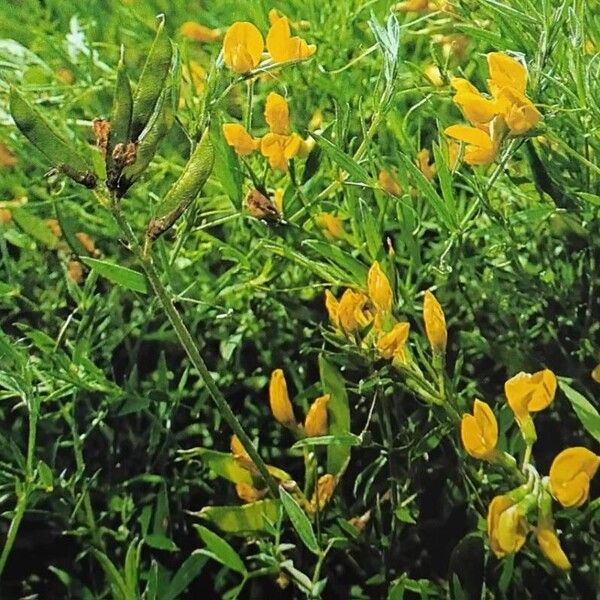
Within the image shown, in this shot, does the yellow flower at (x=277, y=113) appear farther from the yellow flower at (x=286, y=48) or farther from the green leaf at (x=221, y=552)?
the green leaf at (x=221, y=552)

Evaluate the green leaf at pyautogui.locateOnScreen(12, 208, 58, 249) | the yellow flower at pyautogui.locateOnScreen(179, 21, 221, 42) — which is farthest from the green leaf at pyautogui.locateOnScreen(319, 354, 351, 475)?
the yellow flower at pyautogui.locateOnScreen(179, 21, 221, 42)

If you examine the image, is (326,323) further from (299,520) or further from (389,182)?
(299,520)

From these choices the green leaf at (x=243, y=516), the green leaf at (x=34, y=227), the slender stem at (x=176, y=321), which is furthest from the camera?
the green leaf at (x=34, y=227)

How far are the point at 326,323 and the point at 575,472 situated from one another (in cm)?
25

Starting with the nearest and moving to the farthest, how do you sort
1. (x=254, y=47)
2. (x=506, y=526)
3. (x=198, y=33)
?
1. (x=506, y=526)
2. (x=254, y=47)
3. (x=198, y=33)

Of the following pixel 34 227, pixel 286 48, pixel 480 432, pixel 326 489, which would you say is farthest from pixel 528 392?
pixel 34 227

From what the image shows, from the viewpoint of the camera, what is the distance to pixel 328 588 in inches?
25.9

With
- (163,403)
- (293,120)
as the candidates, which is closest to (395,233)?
(293,120)

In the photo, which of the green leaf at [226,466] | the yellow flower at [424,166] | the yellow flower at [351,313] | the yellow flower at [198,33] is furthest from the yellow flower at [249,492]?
the yellow flower at [198,33]

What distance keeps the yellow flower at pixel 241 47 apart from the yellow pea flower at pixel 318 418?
200 millimetres

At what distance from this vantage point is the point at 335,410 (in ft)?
1.97

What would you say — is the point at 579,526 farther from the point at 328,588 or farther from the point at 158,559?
the point at 158,559

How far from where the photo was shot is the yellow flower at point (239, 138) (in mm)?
605

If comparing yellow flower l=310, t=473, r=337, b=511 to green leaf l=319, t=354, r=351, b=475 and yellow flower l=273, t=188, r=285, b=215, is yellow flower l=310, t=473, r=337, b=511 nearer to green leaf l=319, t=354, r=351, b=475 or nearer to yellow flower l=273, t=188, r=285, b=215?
green leaf l=319, t=354, r=351, b=475
